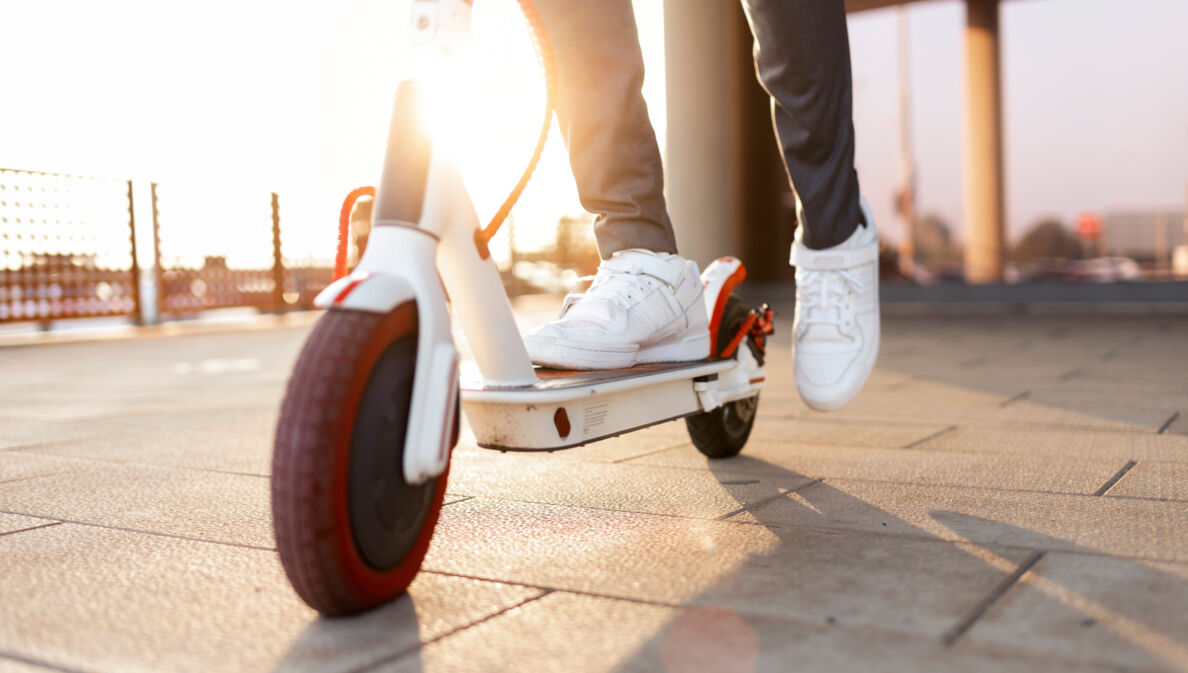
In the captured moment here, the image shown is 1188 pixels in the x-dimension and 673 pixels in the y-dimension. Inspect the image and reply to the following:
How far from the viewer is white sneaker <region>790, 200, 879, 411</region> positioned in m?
1.69

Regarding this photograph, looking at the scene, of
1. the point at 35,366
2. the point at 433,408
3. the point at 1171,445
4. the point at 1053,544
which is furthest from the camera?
the point at 35,366

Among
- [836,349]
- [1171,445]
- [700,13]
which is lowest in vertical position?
[1171,445]

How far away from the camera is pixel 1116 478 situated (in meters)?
1.65

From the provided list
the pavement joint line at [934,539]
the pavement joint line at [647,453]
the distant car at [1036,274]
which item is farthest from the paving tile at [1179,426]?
the distant car at [1036,274]

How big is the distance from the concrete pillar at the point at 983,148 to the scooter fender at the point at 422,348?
12.9 metres

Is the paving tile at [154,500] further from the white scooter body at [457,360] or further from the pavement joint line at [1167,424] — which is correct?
the pavement joint line at [1167,424]

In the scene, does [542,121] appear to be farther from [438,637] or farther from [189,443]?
[189,443]

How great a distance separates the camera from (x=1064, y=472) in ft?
5.64

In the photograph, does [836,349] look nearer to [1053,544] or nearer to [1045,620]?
[1053,544]

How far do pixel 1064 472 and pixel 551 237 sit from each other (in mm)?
13243

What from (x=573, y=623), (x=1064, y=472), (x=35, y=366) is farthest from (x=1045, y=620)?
(x=35, y=366)

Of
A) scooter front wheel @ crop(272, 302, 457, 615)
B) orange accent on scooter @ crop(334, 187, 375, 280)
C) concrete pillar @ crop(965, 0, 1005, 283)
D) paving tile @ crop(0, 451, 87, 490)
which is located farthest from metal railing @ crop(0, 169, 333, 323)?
concrete pillar @ crop(965, 0, 1005, 283)

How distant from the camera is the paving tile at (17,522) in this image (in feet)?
4.63

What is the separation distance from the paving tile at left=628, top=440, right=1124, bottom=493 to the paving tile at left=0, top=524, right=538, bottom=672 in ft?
2.85
